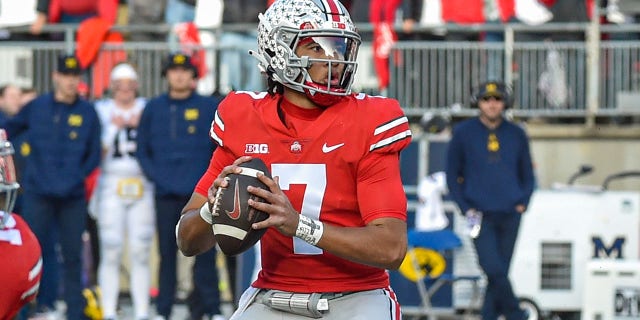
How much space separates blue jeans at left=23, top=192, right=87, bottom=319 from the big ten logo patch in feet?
18.9

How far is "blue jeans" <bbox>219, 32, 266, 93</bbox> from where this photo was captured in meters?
13.4

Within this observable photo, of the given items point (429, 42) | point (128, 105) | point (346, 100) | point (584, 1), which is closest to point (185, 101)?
point (128, 105)

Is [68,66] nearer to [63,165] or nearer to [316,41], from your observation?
[63,165]

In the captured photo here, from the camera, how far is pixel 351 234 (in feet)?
15.4

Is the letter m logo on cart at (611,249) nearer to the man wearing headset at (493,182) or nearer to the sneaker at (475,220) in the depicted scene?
the man wearing headset at (493,182)

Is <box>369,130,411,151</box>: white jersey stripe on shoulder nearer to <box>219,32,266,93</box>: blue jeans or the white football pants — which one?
the white football pants

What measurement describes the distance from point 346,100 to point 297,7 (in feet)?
1.19

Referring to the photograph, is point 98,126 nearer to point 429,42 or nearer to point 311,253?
point 429,42

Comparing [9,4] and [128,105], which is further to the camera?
[9,4]

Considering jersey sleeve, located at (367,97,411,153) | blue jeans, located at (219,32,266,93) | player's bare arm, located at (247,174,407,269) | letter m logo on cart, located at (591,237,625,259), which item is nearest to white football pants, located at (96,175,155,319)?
blue jeans, located at (219,32,266,93)

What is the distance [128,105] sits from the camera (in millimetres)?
11047

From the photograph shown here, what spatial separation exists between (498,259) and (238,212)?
6090 millimetres

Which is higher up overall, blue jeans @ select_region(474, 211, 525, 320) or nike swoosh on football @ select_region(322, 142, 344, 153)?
nike swoosh on football @ select_region(322, 142, 344, 153)

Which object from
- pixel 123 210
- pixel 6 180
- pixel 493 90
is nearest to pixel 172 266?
pixel 123 210
